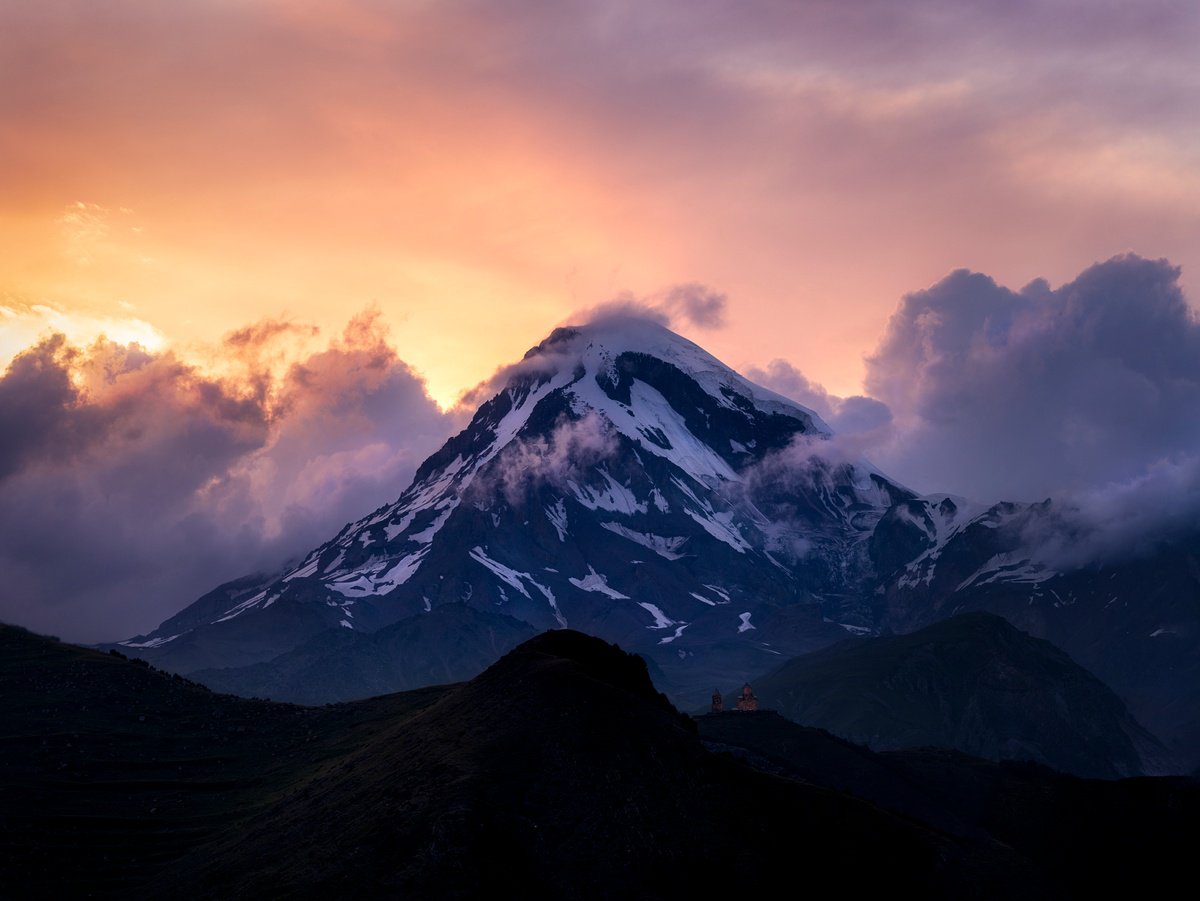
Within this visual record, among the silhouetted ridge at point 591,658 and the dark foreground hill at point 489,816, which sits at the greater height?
the silhouetted ridge at point 591,658

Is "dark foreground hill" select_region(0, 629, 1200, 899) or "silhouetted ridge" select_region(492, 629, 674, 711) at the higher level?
"silhouetted ridge" select_region(492, 629, 674, 711)

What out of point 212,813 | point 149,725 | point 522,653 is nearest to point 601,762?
point 522,653

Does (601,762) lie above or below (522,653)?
below

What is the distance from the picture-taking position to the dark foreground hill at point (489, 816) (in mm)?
117250

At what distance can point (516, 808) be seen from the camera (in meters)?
123

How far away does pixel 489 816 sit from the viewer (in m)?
120

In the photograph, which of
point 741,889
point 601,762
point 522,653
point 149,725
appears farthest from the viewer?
point 149,725

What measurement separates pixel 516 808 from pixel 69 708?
91425mm

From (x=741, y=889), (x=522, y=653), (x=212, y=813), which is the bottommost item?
(x=741, y=889)

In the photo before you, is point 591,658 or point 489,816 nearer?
point 489,816

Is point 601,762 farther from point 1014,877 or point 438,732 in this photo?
point 1014,877

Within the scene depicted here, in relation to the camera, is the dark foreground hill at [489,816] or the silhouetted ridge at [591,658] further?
the silhouetted ridge at [591,658]

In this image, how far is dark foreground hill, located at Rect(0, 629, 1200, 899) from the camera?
11725 cm

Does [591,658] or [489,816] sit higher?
[591,658]
